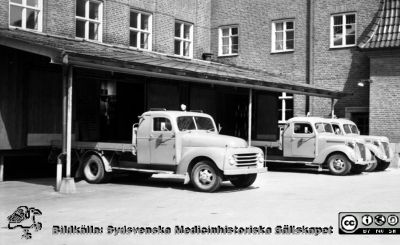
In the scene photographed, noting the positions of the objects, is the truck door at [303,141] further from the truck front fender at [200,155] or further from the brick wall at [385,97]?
the truck front fender at [200,155]

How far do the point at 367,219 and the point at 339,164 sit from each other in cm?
992

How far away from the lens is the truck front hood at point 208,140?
43.2 feet

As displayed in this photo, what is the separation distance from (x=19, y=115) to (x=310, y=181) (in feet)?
28.1

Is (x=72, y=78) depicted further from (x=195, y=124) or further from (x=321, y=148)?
(x=321, y=148)

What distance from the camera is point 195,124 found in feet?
47.1

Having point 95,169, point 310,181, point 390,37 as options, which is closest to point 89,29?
point 95,169

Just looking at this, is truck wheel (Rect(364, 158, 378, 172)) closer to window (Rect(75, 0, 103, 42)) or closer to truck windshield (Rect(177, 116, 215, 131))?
truck windshield (Rect(177, 116, 215, 131))

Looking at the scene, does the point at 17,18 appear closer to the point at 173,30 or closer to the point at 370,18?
the point at 173,30

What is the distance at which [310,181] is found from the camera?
→ 1628cm

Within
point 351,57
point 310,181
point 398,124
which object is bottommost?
point 310,181

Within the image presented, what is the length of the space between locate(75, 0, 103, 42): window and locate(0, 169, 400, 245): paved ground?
7.79m

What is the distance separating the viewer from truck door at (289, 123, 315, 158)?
19.0 metres

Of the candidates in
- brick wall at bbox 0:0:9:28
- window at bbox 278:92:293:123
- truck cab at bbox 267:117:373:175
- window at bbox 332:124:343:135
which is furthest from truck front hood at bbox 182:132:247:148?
window at bbox 278:92:293:123

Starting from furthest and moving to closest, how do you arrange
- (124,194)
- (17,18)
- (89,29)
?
(89,29), (17,18), (124,194)
